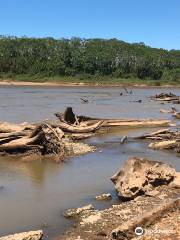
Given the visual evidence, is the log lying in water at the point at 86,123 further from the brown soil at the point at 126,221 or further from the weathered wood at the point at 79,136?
the brown soil at the point at 126,221

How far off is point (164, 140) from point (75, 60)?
9534 centimetres

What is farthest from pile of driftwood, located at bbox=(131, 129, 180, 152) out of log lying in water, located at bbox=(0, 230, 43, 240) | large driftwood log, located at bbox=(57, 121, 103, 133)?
log lying in water, located at bbox=(0, 230, 43, 240)

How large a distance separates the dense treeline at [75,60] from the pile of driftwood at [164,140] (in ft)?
289

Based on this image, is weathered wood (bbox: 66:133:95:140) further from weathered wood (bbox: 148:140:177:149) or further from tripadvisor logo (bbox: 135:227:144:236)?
tripadvisor logo (bbox: 135:227:144:236)

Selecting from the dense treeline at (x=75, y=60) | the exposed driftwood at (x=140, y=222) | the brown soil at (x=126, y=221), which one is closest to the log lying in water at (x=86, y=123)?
the brown soil at (x=126, y=221)

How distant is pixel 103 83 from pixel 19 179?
87.5 m

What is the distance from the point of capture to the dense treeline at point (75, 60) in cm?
10606

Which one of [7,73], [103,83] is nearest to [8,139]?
[103,83]

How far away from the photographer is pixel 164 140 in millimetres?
15531

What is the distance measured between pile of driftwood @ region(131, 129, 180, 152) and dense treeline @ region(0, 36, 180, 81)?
289ft

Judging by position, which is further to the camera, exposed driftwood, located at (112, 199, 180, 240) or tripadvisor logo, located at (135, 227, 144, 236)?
exposed driftwood, located at (112, 199, 180, 240)

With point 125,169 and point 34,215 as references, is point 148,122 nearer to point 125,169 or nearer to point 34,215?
point 125,169

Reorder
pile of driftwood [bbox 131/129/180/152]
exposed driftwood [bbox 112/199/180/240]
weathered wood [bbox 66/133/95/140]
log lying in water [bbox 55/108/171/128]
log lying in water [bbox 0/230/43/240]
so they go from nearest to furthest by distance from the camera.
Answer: exposed driftwood [bbox 112/199/180/240]
log lying in water [bbox 0/230/43/240]
pile of driftwood [bbox 131/129/180/152]
weathered wood [bbox 66/133/95/140]
log lying in water [bbox 55/108/171/128]

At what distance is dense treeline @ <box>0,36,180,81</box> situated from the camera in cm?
10606
